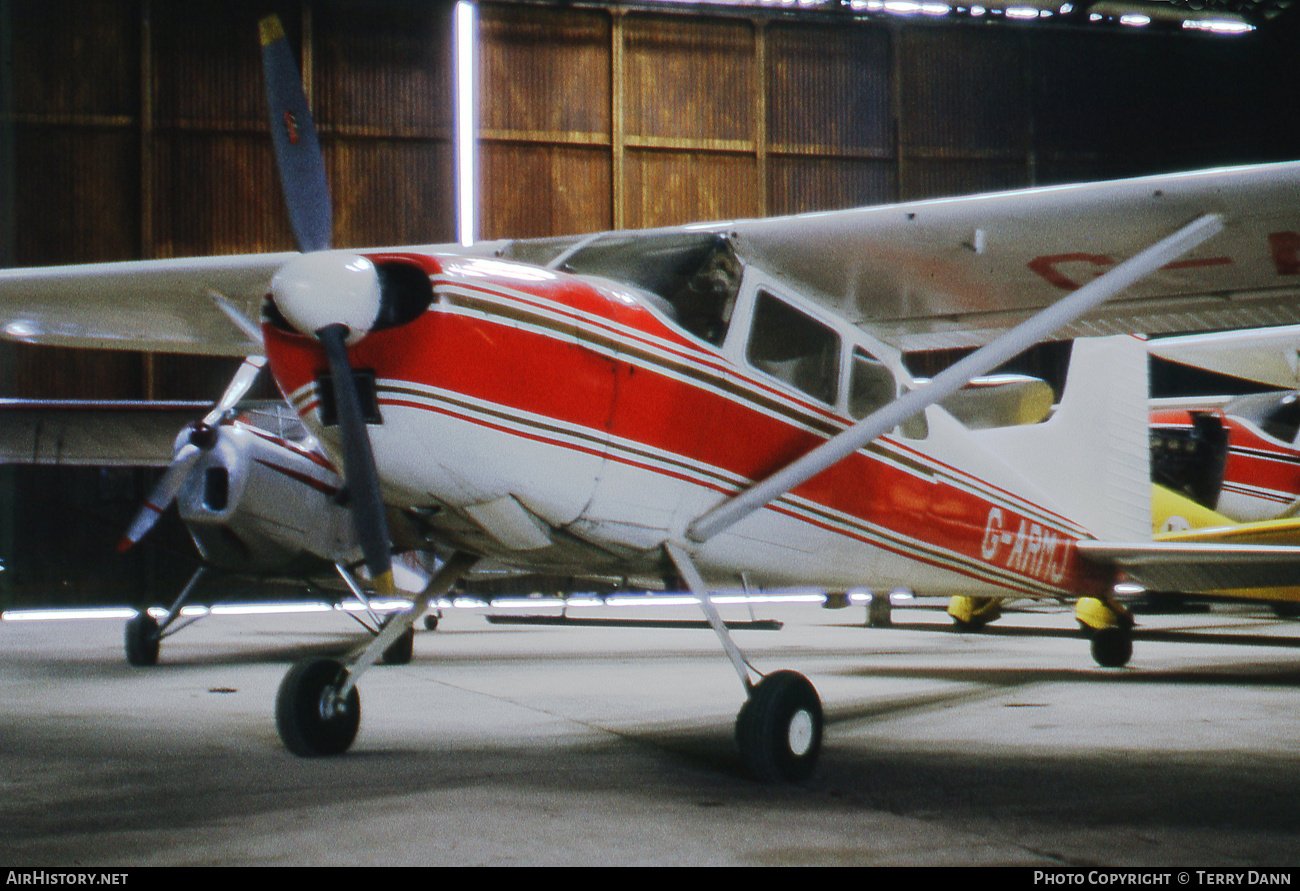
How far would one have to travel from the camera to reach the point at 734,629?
10938 millimetres

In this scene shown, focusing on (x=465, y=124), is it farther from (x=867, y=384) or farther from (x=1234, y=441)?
(x=867, y=384)

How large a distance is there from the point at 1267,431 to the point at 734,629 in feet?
22.1

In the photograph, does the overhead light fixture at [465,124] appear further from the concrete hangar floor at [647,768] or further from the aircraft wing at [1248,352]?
the concrete hangar floor at [647,768]

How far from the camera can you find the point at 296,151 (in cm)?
370

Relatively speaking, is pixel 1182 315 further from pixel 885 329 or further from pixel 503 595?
pixel 503 595

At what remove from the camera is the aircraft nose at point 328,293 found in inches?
114

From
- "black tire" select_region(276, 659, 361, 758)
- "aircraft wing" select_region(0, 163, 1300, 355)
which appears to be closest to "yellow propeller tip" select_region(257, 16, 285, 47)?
"aircraft wing" select_region(0, 163, 1300, 355)

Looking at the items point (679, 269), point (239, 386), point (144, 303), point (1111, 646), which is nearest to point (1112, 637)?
point (1111, 646)

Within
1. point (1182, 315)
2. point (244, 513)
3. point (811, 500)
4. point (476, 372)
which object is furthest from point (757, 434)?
point (244, 513)

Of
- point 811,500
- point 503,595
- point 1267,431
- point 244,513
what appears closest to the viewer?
point 811,500

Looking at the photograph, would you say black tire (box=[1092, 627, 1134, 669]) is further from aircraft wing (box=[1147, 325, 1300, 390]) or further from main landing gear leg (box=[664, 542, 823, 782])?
aircraft wing (box=[1147, 325, 1300, 390])

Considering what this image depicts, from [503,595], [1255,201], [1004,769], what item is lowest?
[503,595]

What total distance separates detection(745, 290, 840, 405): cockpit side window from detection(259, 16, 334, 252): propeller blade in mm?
1631

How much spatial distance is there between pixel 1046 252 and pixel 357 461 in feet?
9.55
